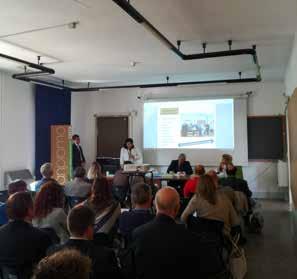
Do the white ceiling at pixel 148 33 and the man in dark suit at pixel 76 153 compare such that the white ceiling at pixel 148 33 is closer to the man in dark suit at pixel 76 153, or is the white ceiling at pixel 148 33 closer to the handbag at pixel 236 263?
the man in dark suit at pixel 76 153

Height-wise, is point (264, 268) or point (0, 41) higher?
point (0, 41)

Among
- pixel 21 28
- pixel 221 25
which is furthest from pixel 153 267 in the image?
pixel 21 28

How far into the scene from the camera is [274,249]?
4.50 metres

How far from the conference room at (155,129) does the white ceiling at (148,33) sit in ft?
0.10

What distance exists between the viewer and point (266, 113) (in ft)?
29.1

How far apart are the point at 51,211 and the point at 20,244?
2.44 ft

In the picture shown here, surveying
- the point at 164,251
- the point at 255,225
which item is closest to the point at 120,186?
the point at 255,225

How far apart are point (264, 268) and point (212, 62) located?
4376 millimetres

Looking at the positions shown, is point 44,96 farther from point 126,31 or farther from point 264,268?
point 264,268

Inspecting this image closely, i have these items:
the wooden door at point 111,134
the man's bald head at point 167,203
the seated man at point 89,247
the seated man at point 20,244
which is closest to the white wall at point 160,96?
the wooden door at point 111,134

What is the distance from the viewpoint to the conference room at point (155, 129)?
9.30 feet

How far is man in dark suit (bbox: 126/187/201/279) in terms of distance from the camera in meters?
1.97

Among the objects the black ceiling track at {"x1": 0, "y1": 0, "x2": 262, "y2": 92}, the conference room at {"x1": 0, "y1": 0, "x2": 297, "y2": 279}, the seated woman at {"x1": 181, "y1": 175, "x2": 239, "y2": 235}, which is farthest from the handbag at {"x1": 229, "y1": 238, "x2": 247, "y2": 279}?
the black ceiling track at {"x1": 0, "y1": 0, "x2": 262, "y2": 92}

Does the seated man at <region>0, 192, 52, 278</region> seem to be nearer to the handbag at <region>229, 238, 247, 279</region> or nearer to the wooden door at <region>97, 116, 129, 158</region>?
the handbag at <region>229, 238, 247, 279</region>
